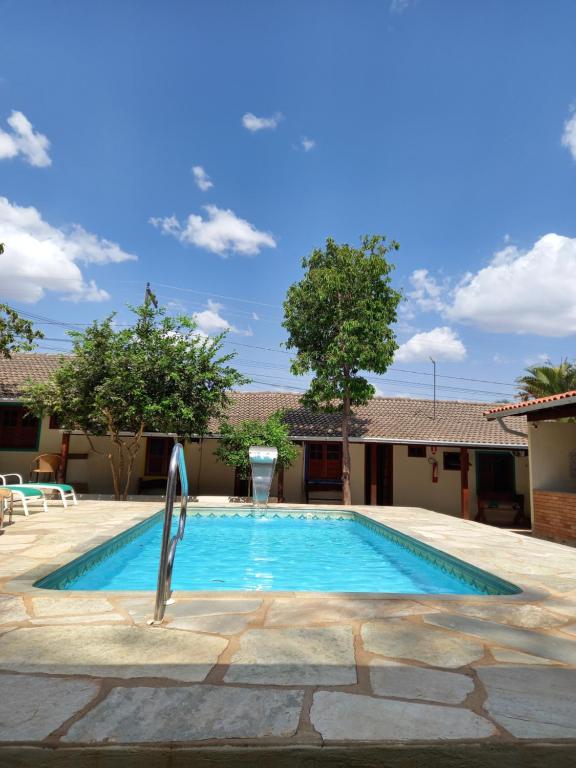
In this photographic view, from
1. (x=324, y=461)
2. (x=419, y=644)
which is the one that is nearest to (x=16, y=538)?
(x=419, y=644)

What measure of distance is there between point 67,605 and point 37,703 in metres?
1.62

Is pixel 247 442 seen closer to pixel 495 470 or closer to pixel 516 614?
pixel 495 470

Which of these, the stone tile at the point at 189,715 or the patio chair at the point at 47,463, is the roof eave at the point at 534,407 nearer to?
the stone tile at the point at 189,715

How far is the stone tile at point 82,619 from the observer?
118 inches

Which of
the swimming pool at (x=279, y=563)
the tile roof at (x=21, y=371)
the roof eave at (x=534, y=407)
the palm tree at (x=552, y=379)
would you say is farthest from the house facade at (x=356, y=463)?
the swimming pool at (x=279, y=563)

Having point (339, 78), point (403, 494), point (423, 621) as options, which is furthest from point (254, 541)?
point (339, 78)

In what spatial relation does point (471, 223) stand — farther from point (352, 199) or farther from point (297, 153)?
point (297, 153)

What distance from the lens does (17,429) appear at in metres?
14.9

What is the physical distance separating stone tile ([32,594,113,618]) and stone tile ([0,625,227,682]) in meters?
0.33

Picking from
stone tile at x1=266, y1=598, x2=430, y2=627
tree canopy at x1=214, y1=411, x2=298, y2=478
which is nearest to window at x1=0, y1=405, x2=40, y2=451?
tree canopy at x1=214, y1=411, x2=298, y2=478

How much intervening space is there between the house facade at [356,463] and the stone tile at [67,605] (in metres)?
11.4

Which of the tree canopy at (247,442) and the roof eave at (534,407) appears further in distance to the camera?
the tree canopy at (247,442)

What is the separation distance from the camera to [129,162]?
12.6 metres

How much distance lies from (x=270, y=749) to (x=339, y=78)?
12132 mm
